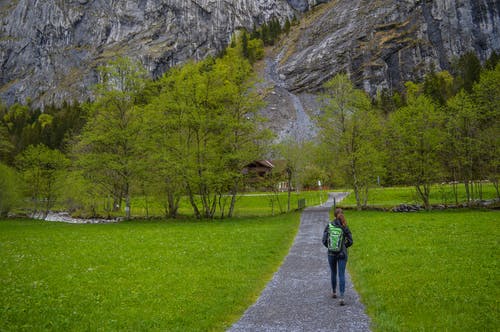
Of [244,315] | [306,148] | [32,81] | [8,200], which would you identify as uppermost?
[32,81]

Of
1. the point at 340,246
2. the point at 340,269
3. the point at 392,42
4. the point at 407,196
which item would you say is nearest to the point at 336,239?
the point at 340,246

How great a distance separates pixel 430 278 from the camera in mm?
12211

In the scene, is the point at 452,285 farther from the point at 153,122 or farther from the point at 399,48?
the point at 399,48

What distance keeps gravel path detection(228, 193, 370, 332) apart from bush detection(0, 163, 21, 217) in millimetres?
42120

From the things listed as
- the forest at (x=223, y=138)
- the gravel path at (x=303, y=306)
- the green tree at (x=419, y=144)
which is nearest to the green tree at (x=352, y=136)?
the forest at (x=223, y=138)

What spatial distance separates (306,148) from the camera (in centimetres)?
5866

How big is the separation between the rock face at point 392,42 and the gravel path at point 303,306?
116684mm

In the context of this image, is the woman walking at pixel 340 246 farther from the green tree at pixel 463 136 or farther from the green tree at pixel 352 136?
the green tree at pixel 463 136

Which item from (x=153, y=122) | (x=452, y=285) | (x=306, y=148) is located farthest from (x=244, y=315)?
(x=306, y=148)

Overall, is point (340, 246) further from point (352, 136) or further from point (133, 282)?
point (352, 136)

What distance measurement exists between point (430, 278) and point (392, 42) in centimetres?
13094

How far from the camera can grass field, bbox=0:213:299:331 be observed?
9.29 metres

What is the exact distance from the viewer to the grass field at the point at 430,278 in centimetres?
866

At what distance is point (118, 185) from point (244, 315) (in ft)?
113
